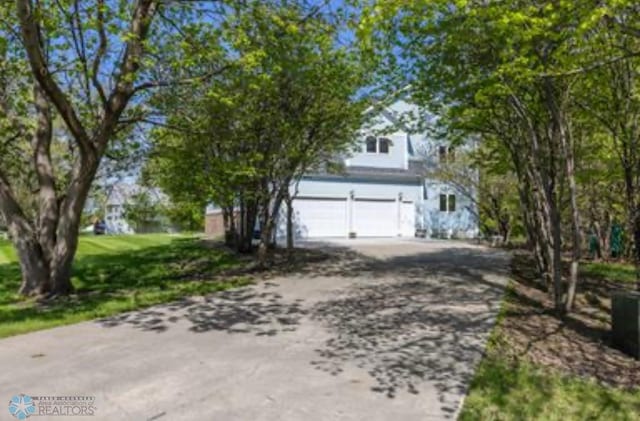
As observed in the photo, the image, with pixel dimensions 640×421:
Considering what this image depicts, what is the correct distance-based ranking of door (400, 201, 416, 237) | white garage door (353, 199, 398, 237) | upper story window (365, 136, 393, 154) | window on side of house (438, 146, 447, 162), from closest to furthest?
window on side of house (438, 146, 447, 162) → white garage door (353, 199, 398, 237) → upper story window (365, 136, 393, 154) → door (400, 201, 416, 237)

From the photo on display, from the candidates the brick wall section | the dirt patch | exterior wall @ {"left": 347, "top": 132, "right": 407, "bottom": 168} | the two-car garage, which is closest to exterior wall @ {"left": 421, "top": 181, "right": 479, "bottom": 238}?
the two-car garage

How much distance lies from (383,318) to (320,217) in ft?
55.0

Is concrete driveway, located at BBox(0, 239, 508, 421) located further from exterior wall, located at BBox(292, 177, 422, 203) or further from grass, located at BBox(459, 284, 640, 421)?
exterior wall, located at BBox(292, 177, 422, 203)

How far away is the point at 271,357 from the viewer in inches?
223

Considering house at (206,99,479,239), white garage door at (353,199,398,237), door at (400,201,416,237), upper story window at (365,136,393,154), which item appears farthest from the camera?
door at (400,201,416,237)

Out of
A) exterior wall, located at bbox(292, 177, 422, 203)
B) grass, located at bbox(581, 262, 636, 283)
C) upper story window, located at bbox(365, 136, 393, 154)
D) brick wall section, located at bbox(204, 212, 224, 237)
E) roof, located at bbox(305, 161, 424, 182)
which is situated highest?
upper story window, located at bbox(365, 136, 393, 154)

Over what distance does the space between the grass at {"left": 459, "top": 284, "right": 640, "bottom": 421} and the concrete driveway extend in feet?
0.67

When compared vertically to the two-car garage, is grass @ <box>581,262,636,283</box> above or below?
below

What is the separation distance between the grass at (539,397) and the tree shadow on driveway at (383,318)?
0.63 ft

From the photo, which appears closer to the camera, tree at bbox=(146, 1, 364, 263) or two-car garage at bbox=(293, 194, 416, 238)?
tree at bbox=(146, 1, 364, 263)

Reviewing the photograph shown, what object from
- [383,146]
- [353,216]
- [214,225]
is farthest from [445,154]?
[214,225]

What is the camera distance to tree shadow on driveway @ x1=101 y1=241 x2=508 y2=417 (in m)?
5.27

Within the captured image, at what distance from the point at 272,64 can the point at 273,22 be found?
90 centimetres

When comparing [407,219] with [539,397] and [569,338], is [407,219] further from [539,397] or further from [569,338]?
[539,397]
